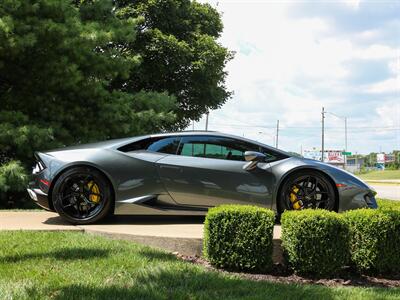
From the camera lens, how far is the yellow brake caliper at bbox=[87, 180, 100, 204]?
582 cm

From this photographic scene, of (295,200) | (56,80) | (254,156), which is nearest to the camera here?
(254,156)

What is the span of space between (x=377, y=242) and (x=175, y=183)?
2.40 meters

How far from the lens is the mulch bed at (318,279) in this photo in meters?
4.28

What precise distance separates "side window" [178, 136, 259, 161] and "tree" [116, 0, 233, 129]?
1309 cm

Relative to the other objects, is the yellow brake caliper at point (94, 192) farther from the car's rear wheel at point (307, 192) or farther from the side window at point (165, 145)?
the car's rear wheel at point (307, 192)

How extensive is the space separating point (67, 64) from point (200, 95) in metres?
13.4

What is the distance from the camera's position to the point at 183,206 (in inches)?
229

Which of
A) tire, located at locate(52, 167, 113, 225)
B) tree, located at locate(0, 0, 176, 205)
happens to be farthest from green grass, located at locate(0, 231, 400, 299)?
tree, located at locate(0, 0, 176, 205)

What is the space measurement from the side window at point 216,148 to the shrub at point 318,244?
1724mm

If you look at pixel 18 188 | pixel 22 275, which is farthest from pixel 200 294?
pixel 18 188

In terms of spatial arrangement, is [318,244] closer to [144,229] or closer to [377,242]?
[377,242]

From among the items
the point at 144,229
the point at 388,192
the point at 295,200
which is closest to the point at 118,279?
the point at 144,229

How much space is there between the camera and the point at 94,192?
5848mm

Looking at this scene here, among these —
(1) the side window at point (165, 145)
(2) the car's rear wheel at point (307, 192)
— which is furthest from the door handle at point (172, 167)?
(2) the car's rear wheel at point (307, 192)
